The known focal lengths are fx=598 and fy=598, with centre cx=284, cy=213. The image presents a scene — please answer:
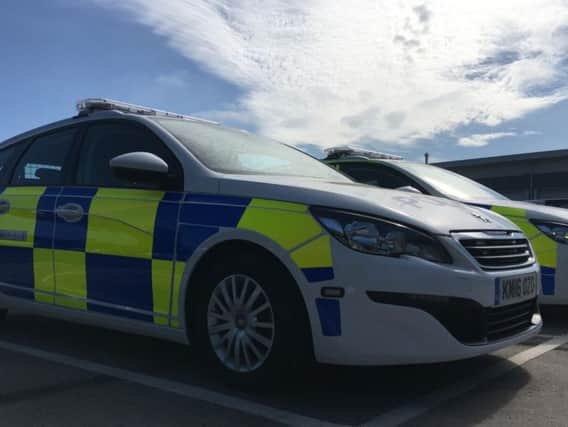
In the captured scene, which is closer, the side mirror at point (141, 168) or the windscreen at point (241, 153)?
the side mirror at point (141, 168)

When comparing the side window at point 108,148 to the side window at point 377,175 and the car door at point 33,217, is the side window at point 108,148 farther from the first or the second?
the side window at point 377,175

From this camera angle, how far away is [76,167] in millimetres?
4043

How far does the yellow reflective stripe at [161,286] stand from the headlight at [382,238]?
971 millimetres

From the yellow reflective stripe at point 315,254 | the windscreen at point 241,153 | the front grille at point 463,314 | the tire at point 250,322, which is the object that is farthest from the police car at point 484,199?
the tire at point 250,322

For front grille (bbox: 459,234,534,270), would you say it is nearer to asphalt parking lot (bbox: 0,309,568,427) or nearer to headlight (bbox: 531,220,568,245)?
asphalt parking lot (bbox: 0,309,568,427)

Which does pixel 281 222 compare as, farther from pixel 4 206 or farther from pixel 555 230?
pixel 555 230

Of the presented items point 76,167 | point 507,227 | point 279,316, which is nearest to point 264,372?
point 279,316

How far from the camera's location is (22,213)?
13.7ft

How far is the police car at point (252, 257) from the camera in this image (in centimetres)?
271

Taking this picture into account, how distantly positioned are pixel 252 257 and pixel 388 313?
28.5 inches

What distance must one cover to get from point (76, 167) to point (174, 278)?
4.38ft

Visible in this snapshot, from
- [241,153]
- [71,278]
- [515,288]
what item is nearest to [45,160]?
[71,278]

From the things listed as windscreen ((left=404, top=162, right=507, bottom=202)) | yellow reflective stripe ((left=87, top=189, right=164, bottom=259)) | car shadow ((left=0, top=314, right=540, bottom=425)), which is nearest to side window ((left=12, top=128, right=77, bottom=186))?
yellow reflective stripe ((left=87, top=189, right=164, bottom=259))

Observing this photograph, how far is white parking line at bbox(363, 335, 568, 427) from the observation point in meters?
2.65
